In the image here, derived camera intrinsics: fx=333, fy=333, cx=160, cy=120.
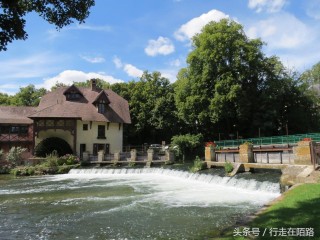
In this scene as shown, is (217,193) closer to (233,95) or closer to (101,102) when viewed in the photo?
(233,95)

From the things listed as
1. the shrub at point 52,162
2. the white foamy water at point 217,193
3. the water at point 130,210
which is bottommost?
the water at point 130,210

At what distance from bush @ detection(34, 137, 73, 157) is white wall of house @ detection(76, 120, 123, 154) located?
210 centimetres

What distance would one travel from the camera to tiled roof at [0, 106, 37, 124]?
4244cm

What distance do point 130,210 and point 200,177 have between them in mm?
11292

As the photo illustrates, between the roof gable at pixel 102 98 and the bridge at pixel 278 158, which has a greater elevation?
the roof gable at pixel 102 98

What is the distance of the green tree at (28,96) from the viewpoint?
2392 inches

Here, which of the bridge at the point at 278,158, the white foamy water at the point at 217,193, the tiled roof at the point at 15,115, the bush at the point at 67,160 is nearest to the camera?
the white foamy water at the point at 217,193

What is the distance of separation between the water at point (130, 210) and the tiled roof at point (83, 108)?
22.5 m

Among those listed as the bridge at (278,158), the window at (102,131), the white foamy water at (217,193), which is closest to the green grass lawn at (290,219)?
the white foamy water at (217,193)

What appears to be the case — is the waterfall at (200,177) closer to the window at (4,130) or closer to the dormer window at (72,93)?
the window at (4,130)

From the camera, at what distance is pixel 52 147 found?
40250 millimetres

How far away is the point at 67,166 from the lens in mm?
35031

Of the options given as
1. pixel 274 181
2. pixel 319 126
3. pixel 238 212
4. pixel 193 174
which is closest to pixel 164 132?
pixel 319 126

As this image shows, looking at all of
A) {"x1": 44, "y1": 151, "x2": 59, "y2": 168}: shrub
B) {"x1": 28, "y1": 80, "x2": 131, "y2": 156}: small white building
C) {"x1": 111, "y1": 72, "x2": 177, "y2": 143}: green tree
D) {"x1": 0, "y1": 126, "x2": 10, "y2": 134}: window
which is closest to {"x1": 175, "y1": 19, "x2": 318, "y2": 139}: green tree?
{"x1": 111, "y1": 72, "x2": 177, "y2": 143}: green tree
